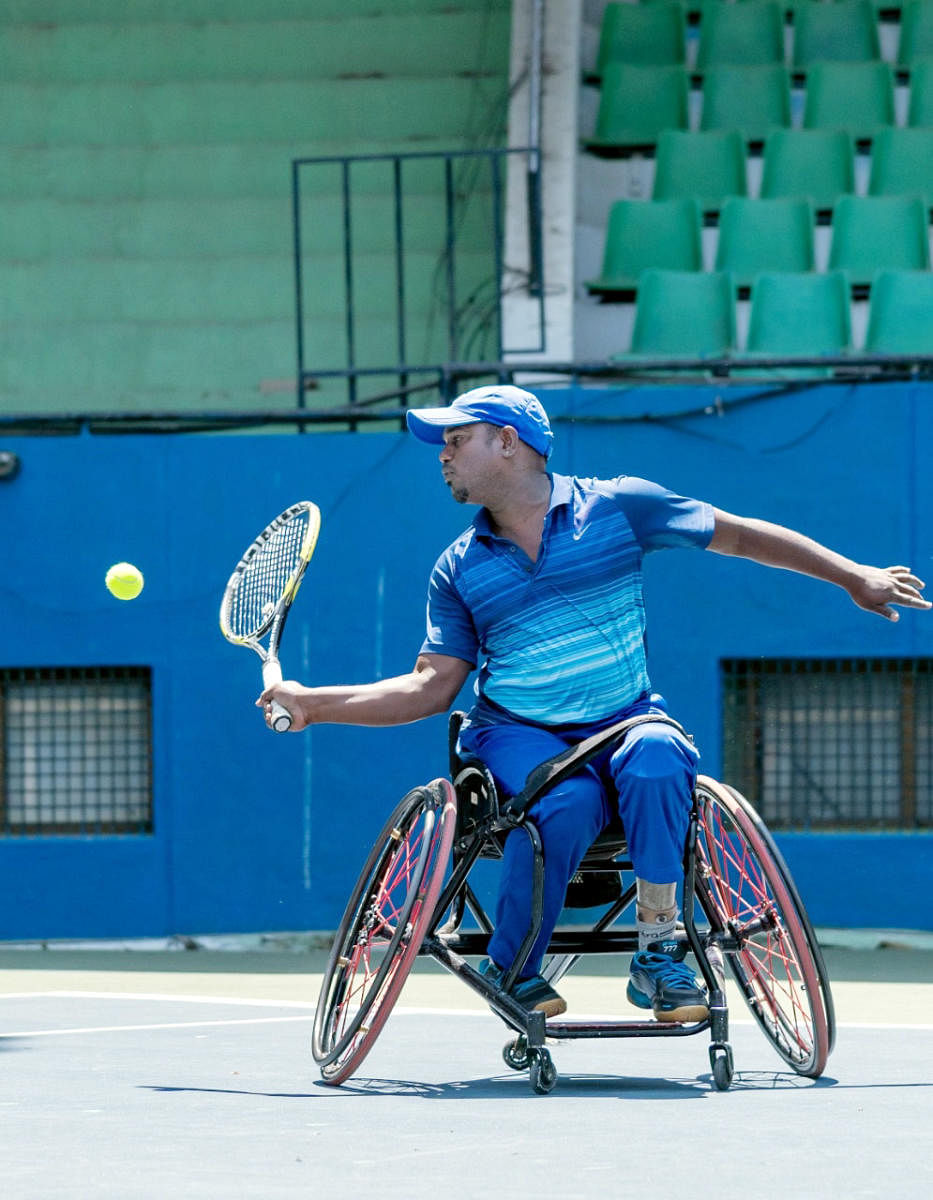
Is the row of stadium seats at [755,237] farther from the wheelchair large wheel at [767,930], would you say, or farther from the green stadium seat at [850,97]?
the wheelchair large wheel at [767,930]

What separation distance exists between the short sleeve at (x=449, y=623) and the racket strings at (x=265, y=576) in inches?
16.3

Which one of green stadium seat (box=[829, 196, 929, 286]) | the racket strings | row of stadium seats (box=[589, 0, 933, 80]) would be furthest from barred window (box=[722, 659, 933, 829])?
row of stadium seats (box=[589, 0, 933, 80])

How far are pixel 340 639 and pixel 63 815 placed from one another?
1433mm

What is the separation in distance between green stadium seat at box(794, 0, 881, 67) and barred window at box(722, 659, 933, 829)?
4.49m

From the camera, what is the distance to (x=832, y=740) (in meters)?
8.70

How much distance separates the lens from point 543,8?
11.2 meters

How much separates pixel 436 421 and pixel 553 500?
33 cm

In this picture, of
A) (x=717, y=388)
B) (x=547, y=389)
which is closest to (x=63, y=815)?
(x=547, y=389)

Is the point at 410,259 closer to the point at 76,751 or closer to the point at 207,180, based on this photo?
the point at 207,180

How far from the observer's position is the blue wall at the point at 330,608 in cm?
841

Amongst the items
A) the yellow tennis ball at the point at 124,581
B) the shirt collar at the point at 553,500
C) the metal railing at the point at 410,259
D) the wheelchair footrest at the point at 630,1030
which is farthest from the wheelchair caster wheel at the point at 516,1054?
the metal railing at the point at 410,259

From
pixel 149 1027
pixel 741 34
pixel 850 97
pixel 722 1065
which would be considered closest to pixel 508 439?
pixel 722 1065

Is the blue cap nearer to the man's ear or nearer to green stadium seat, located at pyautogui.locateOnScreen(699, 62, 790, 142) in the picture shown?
the man's ear

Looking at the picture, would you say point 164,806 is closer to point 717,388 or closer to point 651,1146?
point 717,388
